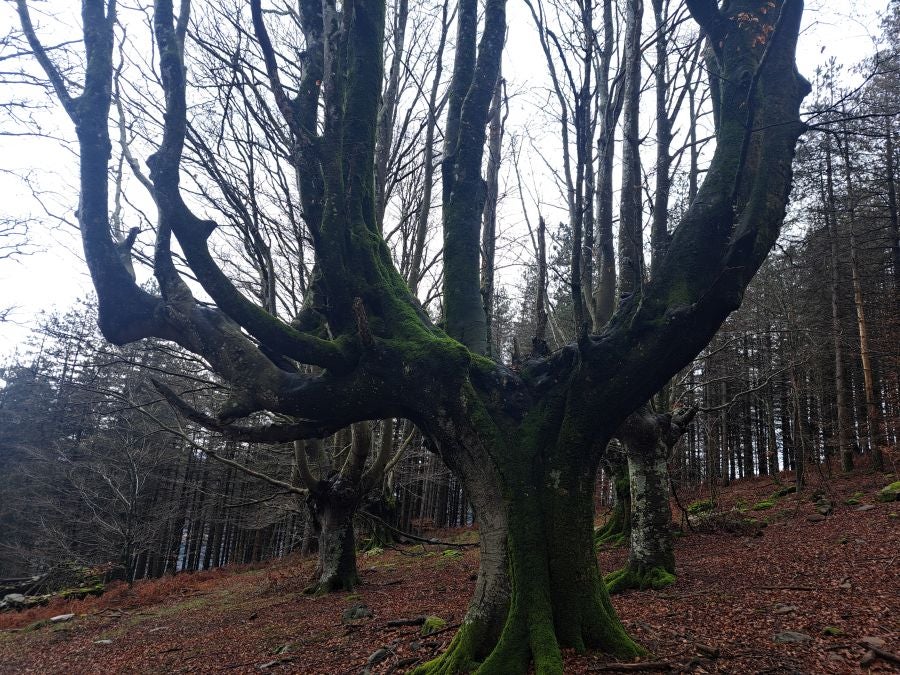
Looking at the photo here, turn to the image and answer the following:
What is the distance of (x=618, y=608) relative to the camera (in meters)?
5.29

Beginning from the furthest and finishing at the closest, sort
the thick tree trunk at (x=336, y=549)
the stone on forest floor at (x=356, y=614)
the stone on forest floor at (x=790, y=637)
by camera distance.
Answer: the thick tree trunk at (x=336, y=549) < the stone on forest floor at (x=356, y=614) < the stone on forest floor at (x=790, y=637)

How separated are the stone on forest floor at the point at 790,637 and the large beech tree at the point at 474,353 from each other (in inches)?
53.0

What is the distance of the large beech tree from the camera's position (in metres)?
3.47

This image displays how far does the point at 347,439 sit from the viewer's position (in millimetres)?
13805

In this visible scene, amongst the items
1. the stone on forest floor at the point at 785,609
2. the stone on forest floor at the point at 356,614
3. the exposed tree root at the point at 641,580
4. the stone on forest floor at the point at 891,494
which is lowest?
the stone on forest floor at the point at 356,614

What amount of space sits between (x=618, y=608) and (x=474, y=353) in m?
3.32

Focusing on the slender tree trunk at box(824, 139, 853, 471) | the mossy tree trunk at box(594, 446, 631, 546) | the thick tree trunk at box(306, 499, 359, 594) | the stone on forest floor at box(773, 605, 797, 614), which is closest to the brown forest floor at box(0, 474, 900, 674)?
the stone on forest floor at box(773, 605, 797, 614)

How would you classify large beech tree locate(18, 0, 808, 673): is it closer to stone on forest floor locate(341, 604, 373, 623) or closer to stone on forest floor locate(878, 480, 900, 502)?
stone on forest floor locate(341, 604, 373, 623)

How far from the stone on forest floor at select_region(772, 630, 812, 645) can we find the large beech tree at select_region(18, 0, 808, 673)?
135 centimetres

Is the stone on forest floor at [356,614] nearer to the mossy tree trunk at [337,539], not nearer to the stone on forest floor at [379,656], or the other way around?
the stone on forest floor at [379,656]

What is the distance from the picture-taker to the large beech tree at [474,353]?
347 cm

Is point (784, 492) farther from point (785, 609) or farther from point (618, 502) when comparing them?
point (785, 609)

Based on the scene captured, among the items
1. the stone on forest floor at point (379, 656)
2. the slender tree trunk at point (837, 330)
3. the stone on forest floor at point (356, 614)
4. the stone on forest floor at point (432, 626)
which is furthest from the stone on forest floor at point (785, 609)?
the slender tree trunk at point (837, 330)

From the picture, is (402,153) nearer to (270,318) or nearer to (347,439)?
(270,318)
